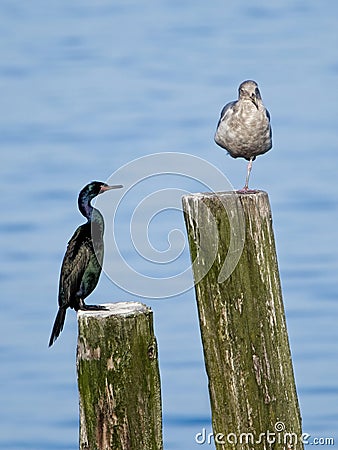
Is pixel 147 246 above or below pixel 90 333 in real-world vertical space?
above

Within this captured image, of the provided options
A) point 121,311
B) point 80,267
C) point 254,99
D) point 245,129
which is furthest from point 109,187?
point 121,311

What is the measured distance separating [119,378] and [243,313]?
23.7 inches

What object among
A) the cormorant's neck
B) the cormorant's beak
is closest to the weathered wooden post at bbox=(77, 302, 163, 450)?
the cormorant's beak

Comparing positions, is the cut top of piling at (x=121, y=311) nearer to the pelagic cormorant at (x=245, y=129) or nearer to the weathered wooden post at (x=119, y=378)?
the weathered wooden post at (x=119, y=378)

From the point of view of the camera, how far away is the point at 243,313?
4055 mm

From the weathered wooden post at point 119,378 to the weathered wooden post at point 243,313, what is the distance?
0.99 feet

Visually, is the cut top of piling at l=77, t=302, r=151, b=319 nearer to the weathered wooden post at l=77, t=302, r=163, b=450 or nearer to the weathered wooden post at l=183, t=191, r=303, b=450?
the weathered wooden post at l=77, t=302, r=163, b=450

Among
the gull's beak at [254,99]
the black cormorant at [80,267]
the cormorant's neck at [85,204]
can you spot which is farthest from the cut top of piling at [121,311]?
the gull's beak at [254,99]

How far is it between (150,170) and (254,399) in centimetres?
116

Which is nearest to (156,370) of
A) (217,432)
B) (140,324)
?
(140,324)

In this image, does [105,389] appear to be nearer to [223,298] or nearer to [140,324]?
[140,324]

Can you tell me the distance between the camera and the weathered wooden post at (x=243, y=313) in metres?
4.04

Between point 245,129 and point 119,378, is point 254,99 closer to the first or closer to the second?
point 245,129

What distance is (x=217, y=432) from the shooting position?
4219 millimetres
